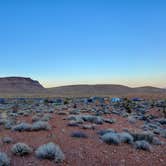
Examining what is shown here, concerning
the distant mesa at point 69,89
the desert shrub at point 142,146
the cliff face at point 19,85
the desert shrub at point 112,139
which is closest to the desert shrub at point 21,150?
the desert shrub at point 112,139

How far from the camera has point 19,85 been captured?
151m

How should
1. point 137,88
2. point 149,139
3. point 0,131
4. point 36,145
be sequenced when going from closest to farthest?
1. point 36,145
2. point 149,139
3. point 0,131
4. point 137,88


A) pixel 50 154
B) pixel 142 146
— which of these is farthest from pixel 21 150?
pixel 142 146

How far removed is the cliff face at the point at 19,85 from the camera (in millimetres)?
141113

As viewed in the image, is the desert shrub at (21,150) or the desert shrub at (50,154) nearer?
the desert shrub at (50,154)

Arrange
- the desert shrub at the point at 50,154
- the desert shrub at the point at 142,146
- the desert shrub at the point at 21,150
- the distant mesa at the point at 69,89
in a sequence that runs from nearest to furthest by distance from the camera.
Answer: the desert shrub at the point at 50,154, the desert shrub at the point at 21,150, the desert shrub at the point at 142,146, the distant mesa at the point at 69,89

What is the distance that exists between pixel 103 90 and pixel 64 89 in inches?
967

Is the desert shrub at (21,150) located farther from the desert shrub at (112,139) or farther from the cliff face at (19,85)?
the cliff face at (19,85)

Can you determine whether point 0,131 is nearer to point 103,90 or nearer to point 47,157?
point 47,157

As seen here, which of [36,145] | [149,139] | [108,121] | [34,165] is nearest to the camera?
[34,165]

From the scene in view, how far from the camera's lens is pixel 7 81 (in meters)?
152

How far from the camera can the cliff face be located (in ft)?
463

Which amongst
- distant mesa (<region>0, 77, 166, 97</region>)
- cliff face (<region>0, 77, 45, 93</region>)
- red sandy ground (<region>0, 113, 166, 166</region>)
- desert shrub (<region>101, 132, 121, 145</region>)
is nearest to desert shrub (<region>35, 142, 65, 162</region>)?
red sandy ground (<region>0, 113, 166, 166</region>)

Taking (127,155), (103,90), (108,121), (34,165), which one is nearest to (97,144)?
(127,155)
